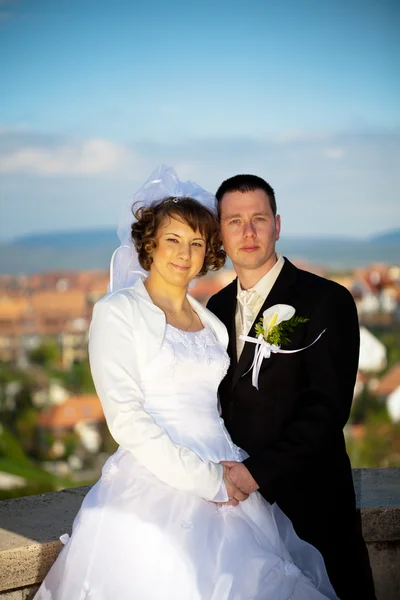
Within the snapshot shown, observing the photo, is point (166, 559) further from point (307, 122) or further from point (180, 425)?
point (307, 122)

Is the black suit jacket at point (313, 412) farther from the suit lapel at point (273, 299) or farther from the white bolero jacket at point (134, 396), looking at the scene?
the white bolero jacket at point (134, 396)

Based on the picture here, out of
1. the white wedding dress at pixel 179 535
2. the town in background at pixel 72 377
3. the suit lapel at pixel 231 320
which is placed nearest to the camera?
the white wedding dress at pixel 179 535

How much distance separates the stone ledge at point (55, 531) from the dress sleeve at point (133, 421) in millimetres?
578

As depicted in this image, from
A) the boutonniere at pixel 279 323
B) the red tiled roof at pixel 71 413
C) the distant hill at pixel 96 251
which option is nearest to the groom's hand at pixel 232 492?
the boutonniere at pixel 279 323

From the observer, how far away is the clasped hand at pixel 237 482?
118 inches

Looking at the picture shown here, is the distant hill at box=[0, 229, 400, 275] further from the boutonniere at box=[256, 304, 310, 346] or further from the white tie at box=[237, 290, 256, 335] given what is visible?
the boutonniere at box=[256, 304, 310, 346]

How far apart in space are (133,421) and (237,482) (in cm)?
48

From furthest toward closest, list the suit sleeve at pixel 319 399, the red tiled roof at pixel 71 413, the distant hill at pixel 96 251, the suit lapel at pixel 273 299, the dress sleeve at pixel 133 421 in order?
1. the distant hill at pixel 96 251
2. the red tiled roof at pixel 71 413
3. the suit lapel at pixel 273 299
4. the suit sleeve at pixel 319 399
5. the dress sleeve at pixel 133 421

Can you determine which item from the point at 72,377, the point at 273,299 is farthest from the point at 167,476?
the point at 72,377

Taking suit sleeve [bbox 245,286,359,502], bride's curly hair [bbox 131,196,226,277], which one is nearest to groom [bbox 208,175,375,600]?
suit sleeve [bbox 245,286,359,502]

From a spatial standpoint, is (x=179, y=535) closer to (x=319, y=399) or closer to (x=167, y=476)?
(x=167, y=476)

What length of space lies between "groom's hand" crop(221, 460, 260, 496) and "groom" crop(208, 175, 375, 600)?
0.01 m

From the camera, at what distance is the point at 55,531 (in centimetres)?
331

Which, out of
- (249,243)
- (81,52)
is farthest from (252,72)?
(249,243)
